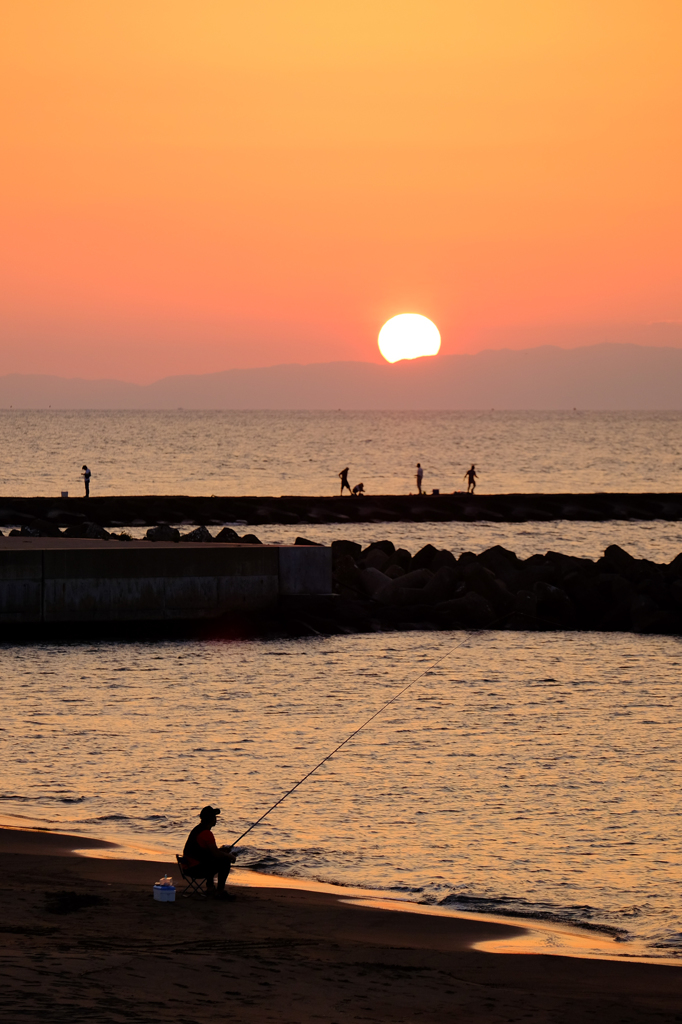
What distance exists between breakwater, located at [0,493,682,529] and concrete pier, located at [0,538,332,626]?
2381 cm

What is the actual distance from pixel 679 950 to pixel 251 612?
16902 mm

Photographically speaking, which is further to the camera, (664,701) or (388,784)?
(664,701)

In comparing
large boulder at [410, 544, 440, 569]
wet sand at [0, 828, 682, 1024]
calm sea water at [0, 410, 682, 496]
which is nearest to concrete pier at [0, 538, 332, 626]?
large boulder at [410, 544, 440, 569]

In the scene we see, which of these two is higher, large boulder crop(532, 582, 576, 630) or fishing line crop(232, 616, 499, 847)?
large boulder crop(532, 582, 576, 630)

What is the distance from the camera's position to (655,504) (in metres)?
61.7

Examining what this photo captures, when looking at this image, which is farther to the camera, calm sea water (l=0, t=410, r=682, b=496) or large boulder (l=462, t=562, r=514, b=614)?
calm sea water (l=0, t=410, r=682, b=496)

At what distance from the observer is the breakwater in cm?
5025

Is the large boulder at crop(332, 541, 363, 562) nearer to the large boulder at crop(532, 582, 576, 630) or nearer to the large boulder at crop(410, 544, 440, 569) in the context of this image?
the large boulder at crop(410, 544, 440, 569)

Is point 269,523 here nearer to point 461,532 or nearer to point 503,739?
point 461,532

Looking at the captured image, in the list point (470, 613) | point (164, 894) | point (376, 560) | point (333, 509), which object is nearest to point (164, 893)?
point (164, 894)

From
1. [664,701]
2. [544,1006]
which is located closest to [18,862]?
[544,1006]

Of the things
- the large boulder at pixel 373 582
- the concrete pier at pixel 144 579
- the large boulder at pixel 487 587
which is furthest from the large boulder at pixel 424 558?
the concrete pier at pixel 144 579

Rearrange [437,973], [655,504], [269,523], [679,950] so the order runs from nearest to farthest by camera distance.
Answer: [437,973], [679,950], [269,523], [655,504]

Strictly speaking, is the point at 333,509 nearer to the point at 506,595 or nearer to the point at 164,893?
the point at 506,595
